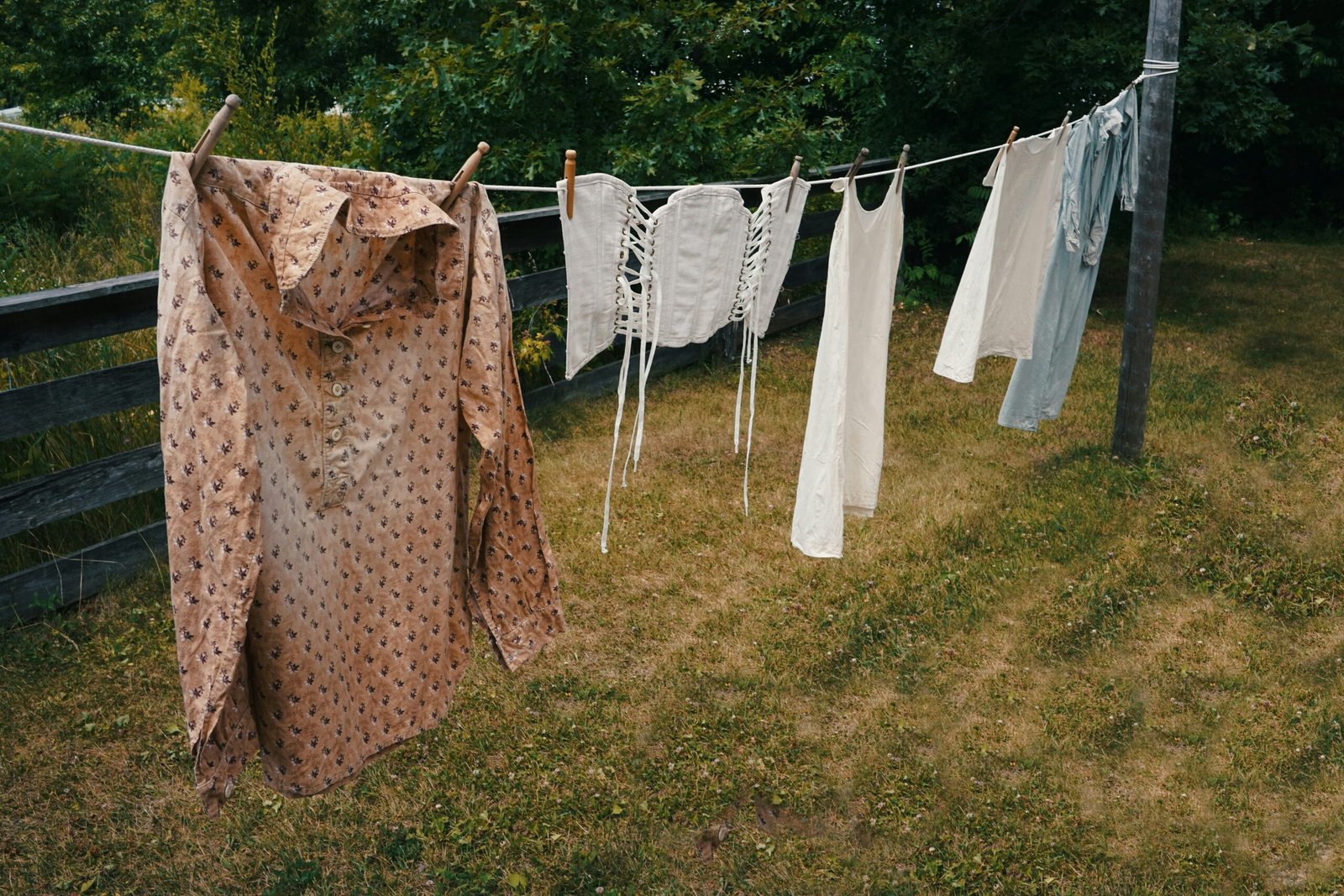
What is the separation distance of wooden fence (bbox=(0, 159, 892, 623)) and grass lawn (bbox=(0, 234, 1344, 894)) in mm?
142

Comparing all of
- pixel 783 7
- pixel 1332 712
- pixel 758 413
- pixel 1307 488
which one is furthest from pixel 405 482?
pixel 783 7

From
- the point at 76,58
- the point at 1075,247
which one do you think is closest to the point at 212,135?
the point at 1075,247

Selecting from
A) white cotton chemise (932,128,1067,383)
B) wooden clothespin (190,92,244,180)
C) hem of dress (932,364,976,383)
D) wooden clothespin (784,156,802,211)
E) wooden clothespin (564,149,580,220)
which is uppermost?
wooden clothespin (190,92,244,180)

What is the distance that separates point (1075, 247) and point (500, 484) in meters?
3.14

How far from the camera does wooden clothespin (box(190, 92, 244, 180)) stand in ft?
5.65

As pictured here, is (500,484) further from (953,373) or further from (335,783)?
(953,373)

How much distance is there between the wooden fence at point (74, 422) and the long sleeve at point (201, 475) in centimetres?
196

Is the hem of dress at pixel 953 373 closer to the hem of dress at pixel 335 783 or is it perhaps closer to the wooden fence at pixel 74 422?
the hem of dress at pixel 335 783

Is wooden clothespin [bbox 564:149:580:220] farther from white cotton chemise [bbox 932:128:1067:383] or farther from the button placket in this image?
white cotton chemise [bbox 932:128:1067:383]

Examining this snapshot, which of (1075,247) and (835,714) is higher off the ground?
(1075,247)

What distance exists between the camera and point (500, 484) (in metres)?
2.37

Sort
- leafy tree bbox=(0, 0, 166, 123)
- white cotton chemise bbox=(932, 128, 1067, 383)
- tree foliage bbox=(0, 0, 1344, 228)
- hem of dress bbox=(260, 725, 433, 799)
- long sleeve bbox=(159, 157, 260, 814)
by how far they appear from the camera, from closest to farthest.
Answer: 1. long sleeve bbox=(159, 157, 260, 814)
2. hem of dress bbox=(260, 725, 433, 799)
3. white cotton chemise bbox=(932, 128, 1067, 383)
4. tree foliage bbox=(0, 0, 1344, 228)
5. leafy tree bbox=(0, 0, 166, 123)

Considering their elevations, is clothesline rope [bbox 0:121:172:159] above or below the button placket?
above

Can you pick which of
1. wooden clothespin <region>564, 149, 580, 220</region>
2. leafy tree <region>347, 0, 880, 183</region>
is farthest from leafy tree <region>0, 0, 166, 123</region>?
wooden clothespin <region>564, 149, 580, 220</region>
